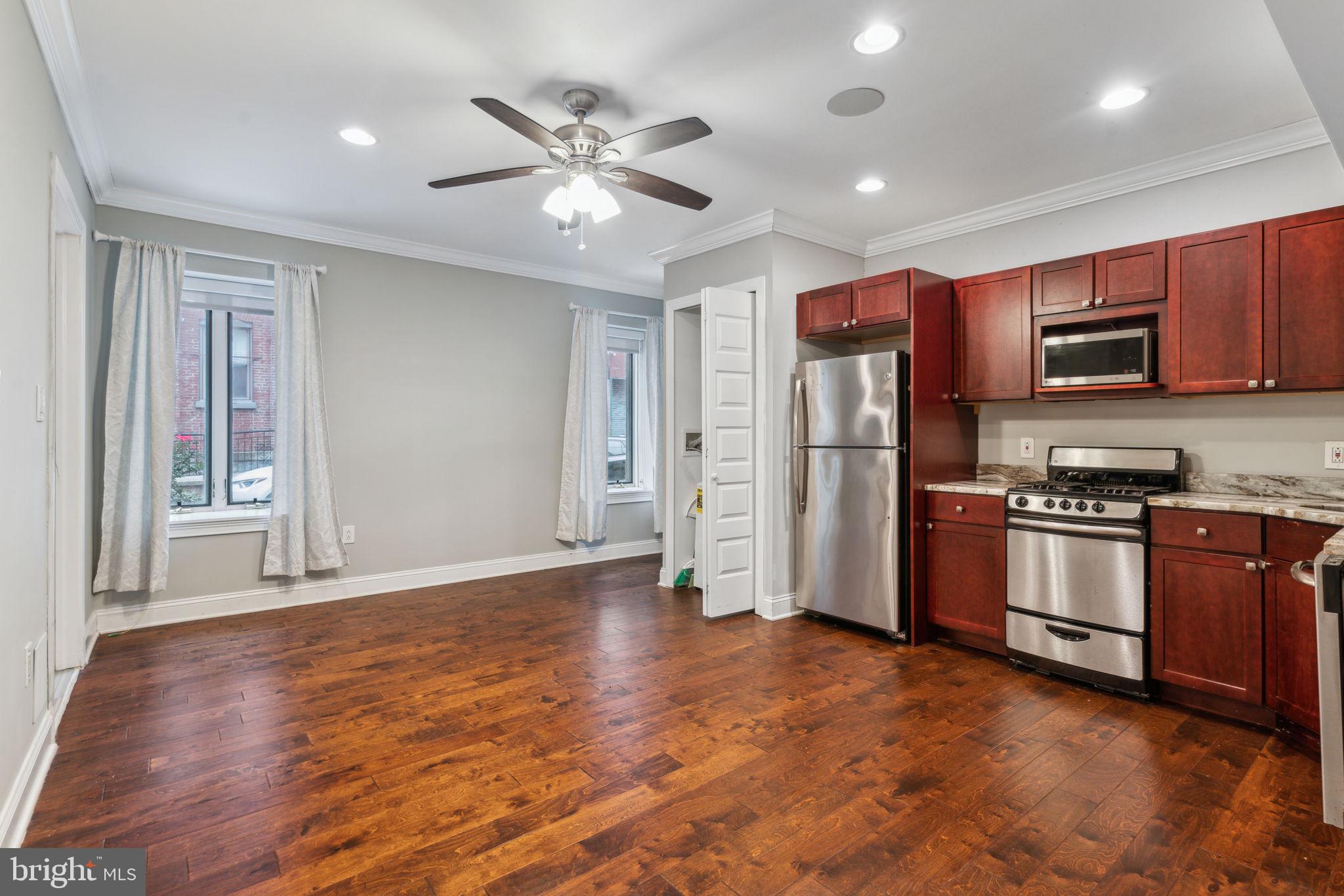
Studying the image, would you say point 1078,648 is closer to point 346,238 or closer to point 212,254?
point 346,238

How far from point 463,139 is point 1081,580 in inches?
143

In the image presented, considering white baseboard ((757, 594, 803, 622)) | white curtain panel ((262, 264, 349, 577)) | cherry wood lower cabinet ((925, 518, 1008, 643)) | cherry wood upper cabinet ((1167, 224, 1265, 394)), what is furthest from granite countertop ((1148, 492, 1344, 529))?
white curtain panel ((262, 264, 349, 577))

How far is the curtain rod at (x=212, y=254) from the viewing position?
384 cm

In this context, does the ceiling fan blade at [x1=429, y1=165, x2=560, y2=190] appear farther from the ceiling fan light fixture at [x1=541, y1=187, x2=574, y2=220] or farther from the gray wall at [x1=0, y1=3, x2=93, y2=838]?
the gray wall at [x1=0, y1=3, x2=93, y2=838]

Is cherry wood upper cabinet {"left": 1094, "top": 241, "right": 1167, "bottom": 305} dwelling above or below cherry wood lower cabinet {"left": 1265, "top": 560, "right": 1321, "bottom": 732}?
above

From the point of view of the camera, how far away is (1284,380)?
2803mm

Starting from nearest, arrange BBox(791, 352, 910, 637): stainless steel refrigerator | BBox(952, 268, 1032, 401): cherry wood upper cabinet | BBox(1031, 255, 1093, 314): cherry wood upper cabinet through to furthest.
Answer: BBox(1031, 255, 1093, 314): cherry wood upper cabinet, BBox(952, 268, 1032, 401): cherry wood upper cabinet, BBox(791, 352, 910, 637): stainless steel refrigerator

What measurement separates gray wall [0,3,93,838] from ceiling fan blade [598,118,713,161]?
6.02 ft

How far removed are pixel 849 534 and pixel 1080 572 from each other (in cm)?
122

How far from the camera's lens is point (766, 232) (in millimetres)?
4289

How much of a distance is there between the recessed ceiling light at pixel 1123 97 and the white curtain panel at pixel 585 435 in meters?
3.94

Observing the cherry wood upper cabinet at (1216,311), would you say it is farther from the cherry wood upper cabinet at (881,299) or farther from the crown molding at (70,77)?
the crown molding at (70,77)

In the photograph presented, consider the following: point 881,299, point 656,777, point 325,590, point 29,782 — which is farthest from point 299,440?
point 881,299

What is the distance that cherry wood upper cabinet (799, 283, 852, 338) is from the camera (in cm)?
413
